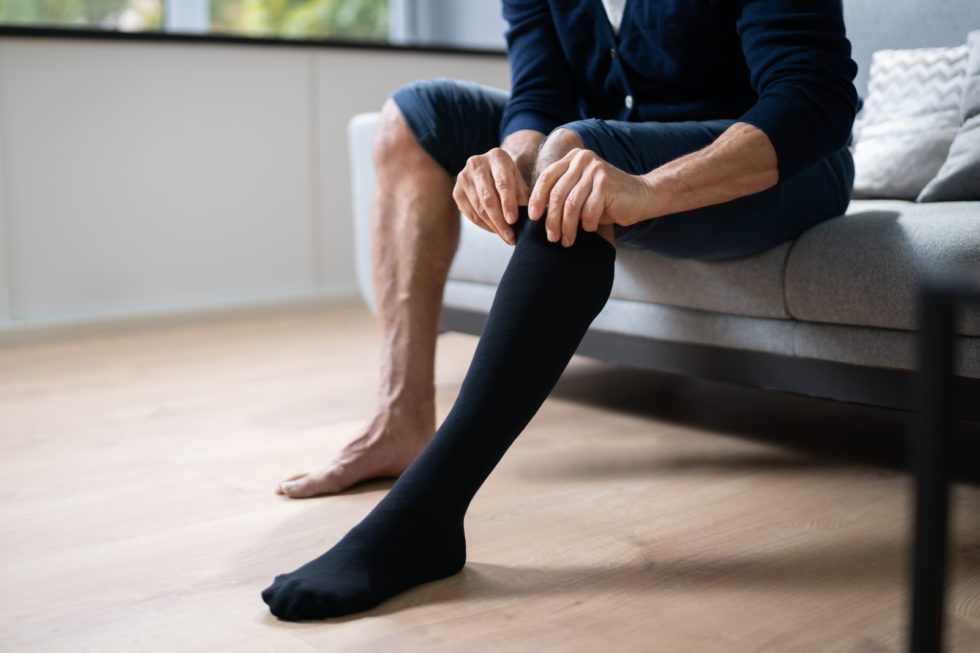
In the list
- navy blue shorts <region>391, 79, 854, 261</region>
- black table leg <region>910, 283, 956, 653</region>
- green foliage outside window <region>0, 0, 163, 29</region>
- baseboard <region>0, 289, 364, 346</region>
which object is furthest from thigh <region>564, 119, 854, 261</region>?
green foliage outside window <region>0, 0, 163, 29</region>

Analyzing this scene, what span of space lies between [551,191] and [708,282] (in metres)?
0.61

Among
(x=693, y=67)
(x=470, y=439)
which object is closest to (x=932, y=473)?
(x=470, y=439)

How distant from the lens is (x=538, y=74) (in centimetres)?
166

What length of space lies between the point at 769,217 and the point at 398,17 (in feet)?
11.1

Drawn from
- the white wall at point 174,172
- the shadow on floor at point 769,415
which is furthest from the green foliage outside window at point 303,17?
the shadow on floor at point 769,415

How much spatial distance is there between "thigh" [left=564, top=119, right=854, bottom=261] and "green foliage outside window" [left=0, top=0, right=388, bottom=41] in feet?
7.53

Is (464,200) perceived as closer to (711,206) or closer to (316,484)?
(711,206)

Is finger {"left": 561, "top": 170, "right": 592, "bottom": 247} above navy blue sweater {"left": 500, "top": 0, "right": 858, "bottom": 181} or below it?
below

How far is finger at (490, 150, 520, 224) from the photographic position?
46.2 inches

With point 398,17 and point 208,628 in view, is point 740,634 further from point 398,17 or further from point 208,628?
point 398,17

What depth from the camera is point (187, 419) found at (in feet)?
6.63

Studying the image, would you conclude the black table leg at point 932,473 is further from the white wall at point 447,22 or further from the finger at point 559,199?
the white wall at point 447,22

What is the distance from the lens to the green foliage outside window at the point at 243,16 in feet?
11.7

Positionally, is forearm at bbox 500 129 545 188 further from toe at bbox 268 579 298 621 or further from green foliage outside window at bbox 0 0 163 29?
green foliage outside window at bbox 0 0 163 29
